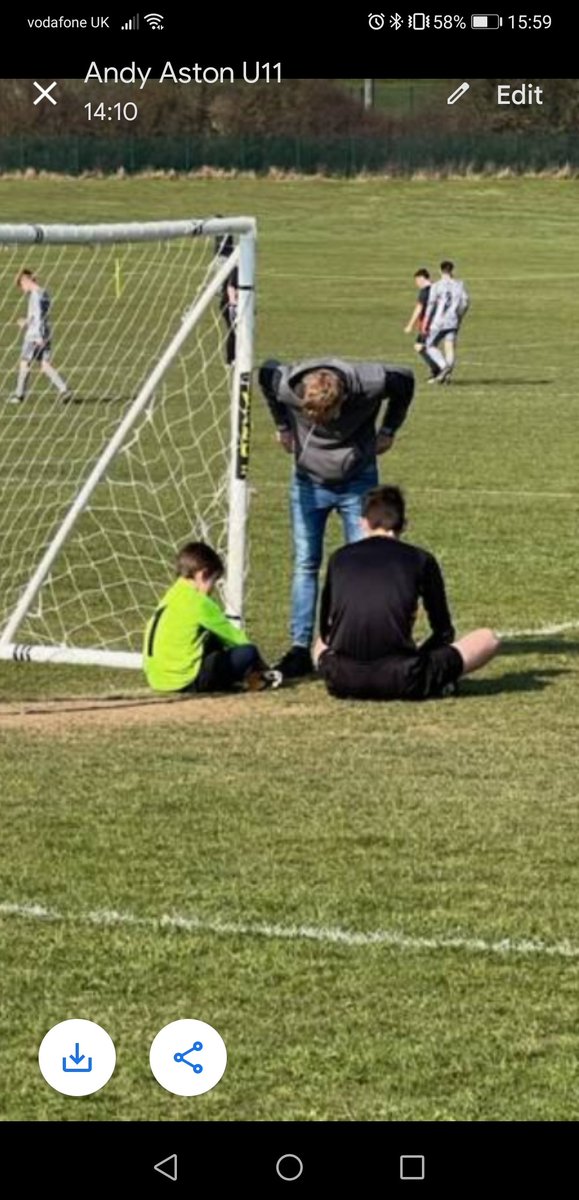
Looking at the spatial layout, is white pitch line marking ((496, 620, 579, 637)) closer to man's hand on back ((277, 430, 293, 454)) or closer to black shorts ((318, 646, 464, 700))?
man's hand on back ((277, 430, 293, 454))

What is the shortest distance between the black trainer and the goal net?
600mm

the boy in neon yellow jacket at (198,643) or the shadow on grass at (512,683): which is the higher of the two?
Result: the boy in neon yellow jacket at (198,643)

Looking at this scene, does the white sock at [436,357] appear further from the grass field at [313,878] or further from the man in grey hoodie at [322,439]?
the man in grey hoodie at [322,439]

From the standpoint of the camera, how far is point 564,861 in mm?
9828

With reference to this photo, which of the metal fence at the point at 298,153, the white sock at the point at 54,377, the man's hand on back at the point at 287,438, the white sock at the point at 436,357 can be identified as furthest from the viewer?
the metal fence at the point at 298,153
